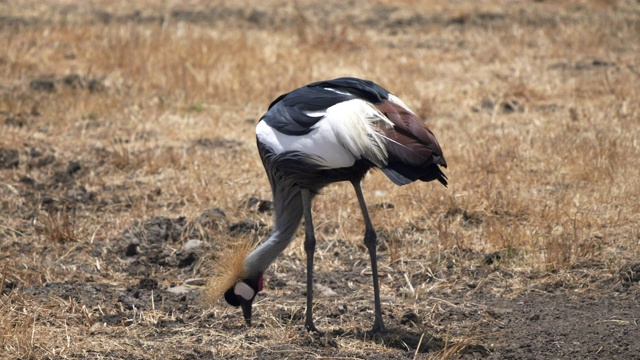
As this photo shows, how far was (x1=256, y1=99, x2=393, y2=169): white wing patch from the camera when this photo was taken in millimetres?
4219

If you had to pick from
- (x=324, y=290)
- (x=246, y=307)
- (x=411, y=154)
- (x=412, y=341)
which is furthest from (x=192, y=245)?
(x=411, y=154)

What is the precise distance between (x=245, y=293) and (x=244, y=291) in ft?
0.04

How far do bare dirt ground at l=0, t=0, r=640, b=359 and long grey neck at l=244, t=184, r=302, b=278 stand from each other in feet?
1.13

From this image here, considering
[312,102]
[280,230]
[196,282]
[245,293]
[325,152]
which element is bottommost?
[196,282]

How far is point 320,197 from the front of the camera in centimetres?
642

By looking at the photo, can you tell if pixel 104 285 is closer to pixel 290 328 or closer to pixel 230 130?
pixel 290 328

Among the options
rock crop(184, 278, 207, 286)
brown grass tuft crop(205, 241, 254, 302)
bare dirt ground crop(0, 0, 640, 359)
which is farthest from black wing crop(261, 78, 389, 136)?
rock crop(184, 278, 207, 286)

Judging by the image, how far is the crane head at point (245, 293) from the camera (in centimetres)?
463

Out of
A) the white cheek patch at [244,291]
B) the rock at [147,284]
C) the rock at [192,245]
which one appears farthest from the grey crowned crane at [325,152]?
the rock at [192,245]

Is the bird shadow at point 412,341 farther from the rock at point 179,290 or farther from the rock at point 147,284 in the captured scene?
the rock at point 147,284

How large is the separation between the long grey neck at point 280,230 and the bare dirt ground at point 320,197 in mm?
343

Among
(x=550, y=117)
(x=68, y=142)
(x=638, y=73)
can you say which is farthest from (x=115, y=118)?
(x=638, y=73)

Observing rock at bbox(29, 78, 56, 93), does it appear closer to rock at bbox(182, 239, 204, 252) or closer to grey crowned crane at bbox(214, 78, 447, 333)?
rock at bbox(182, 239, 204, 252)

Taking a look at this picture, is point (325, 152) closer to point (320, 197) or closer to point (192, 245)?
point (192, 245)
